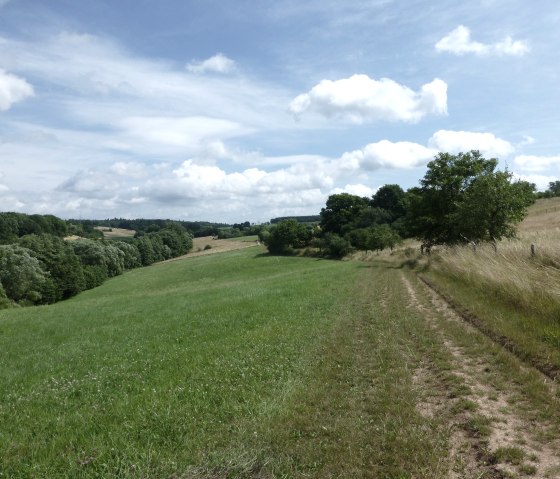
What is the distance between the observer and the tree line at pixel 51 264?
200 ft

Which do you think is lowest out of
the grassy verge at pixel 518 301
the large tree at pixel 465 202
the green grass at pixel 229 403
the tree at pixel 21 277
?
the tree at pixel 21 277

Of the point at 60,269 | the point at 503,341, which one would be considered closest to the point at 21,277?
the point at 60,269

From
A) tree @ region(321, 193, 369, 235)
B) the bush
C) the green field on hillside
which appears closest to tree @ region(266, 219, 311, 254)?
tree @ region(321, 193, 369, 235)

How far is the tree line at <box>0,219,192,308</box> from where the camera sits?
6100cm

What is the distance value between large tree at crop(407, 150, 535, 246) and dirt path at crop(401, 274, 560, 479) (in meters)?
26.5

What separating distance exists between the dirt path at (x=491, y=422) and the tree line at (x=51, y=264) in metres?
58.9

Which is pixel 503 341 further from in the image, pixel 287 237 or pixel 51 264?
pixel 287 237

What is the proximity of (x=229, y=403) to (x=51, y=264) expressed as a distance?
72979 millimetres

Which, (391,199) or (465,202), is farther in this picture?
(391,199)

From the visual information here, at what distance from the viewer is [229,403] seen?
22.0 feet

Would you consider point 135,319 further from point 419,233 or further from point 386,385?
point 419,233

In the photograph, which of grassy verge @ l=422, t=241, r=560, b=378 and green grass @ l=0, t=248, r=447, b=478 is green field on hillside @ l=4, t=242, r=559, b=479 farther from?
grassy verge @ l=422, t=241, r=560, b=378

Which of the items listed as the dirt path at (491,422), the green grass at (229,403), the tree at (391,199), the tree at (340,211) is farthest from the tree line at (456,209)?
the dirt path at (491,422)

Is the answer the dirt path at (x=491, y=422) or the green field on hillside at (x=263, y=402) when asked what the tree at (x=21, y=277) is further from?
the dirt path at (x=491, y=422)
